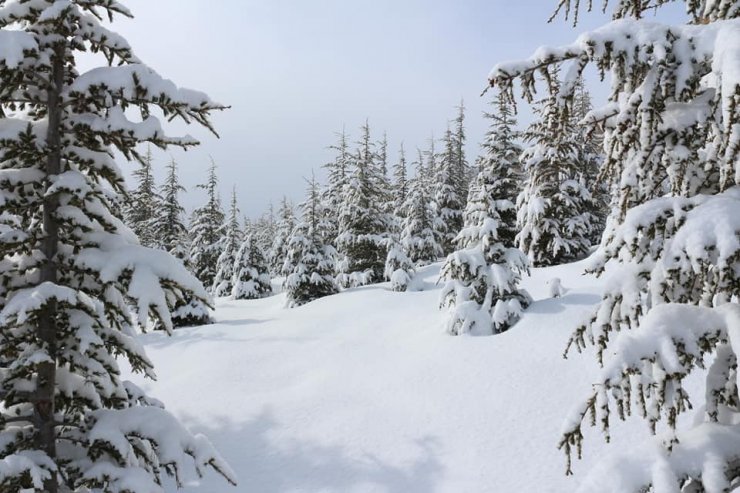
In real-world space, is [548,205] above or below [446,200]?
below

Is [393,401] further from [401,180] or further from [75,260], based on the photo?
[401,180]

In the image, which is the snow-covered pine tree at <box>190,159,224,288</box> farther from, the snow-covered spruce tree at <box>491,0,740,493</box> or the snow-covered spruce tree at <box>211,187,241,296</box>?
the snow-covered spruce tree at <box>491,0,740,493</box>

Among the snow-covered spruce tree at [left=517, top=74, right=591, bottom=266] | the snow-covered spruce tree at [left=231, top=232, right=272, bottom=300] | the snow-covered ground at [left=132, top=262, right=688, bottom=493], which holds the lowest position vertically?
the snow-covered ground at [left=132, top=262, right=688, bottom=493]

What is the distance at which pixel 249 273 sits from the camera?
117 ft

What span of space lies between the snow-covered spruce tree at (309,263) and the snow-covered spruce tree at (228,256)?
11136 mm

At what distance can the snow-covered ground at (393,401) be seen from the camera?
33.6 ft

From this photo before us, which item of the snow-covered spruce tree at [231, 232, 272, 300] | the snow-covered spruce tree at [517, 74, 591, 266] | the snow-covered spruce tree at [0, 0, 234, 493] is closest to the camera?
the snow-covered spruce tree at [0, 0, 234, 493]

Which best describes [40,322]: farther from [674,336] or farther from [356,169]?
[356,169]

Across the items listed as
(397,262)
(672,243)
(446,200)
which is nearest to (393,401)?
(672,243)

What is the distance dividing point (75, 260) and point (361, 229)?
82.6 feet

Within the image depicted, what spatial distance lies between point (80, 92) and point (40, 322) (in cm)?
232

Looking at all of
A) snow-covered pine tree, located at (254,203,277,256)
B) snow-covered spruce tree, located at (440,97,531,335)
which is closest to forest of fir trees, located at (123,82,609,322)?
snow-covered spruce tree, located at (440,97,531,335)

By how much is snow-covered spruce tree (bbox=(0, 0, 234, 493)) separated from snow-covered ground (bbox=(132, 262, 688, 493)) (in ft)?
19.1

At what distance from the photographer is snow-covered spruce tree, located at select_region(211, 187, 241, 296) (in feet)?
128
